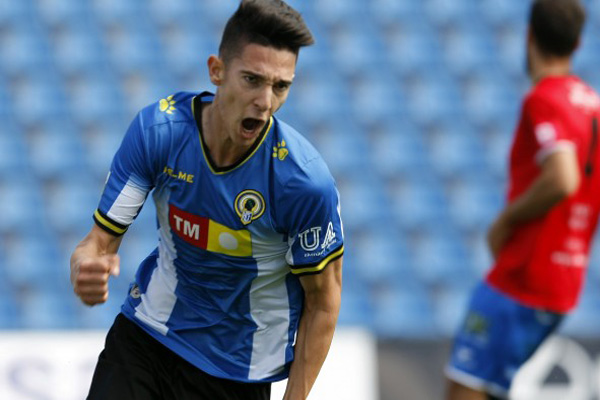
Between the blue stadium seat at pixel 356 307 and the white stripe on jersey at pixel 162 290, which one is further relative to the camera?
the blue stadium seat at pixel 356 307

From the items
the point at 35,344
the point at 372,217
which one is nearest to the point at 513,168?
the point at 35,344

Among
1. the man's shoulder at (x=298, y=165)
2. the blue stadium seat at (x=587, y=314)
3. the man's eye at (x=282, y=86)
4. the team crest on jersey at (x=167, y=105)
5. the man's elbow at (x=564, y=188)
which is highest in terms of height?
the man's eye at (x=282, y=86)

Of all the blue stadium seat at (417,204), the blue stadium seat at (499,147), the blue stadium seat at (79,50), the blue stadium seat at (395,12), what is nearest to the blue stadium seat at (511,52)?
the blue stadium seat at (499,147)

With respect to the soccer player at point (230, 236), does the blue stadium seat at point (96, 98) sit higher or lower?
lower

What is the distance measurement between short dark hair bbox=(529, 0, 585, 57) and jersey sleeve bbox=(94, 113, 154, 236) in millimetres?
1584

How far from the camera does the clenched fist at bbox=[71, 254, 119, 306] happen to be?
2.67 m

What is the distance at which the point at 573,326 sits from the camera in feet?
26.1

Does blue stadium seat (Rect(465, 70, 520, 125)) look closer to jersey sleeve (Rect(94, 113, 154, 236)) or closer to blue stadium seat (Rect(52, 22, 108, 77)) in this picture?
blue stadium seat (Rect(52, 22, 108, 77))

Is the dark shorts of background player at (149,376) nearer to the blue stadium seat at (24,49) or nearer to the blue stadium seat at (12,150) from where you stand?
the blue stadium seat at (12,150)

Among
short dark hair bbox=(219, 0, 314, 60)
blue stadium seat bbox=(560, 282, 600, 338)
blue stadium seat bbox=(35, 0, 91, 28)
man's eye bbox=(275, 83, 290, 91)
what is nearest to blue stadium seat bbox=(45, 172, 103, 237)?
blue stadium seat bbox=(35, 0, 91, 28)

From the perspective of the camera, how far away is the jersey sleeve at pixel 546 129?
346 centimetres

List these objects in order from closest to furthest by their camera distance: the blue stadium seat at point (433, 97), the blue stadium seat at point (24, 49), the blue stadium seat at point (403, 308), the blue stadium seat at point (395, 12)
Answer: the blue stadium seat at point (403, 308)
the blue stadium seat at point (24, 49)
the blue stadium seat at point (433, 97)
the blue stadium seat at point (395, 12)

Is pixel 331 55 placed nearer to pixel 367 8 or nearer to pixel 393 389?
pixel 367 8

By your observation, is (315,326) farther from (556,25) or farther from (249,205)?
(556,25)
